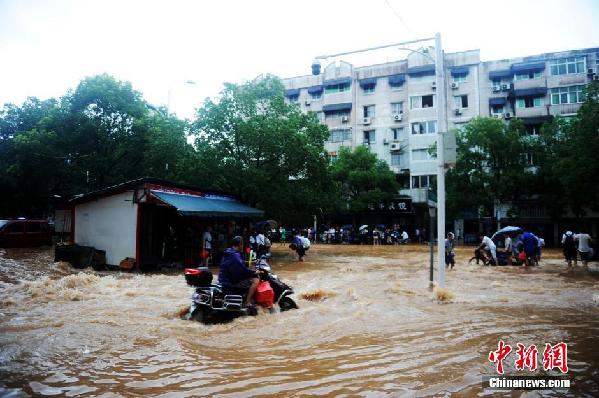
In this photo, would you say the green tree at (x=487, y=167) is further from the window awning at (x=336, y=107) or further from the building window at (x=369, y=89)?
the window awning at (x=336, y=107)

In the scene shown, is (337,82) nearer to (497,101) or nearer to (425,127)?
(425,127)

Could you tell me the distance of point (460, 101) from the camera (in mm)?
39656

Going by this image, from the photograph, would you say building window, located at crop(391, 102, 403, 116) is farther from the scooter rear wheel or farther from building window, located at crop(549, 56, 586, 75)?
the scooter rear wheel

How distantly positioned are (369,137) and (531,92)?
15.4 metres

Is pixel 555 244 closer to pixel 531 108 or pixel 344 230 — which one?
pixel 531 108

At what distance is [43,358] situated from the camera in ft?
16.2

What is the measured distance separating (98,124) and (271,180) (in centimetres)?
1529

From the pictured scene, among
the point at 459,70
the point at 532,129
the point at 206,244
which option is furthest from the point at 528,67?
the point at 206,244

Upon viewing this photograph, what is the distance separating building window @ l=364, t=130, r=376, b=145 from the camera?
140ft

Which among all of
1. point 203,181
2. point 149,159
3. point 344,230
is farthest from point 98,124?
point 344,230

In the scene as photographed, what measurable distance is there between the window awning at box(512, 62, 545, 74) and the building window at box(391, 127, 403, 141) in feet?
38.1

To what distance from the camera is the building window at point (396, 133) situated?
136ft

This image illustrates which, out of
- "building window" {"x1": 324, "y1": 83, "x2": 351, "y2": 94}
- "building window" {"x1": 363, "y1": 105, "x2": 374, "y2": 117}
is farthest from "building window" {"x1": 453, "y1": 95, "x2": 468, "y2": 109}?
"building window" {"x1": 324, "y1": 83, "x2": 351, "y2": 94}

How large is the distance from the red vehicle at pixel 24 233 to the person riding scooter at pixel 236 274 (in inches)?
850
